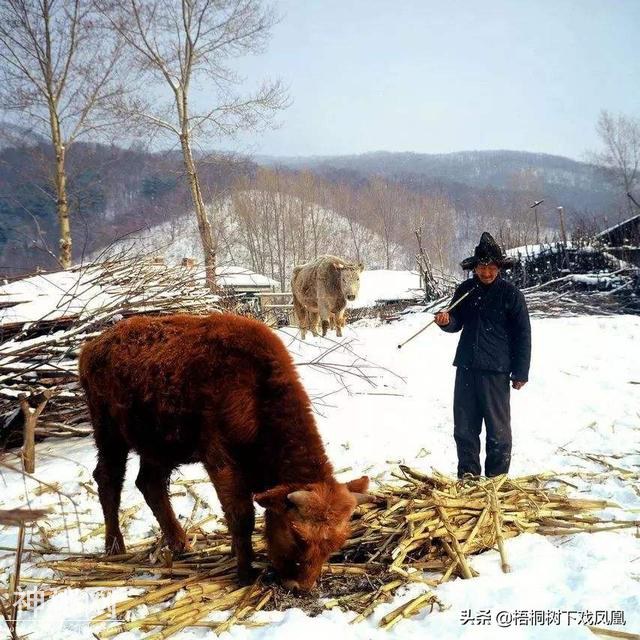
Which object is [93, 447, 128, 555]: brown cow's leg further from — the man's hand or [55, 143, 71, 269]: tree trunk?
[55, 143, 71, 269]: tree trunk

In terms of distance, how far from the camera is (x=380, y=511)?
3691 mm

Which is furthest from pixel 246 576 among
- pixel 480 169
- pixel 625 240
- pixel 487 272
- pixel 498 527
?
pixel 480 169

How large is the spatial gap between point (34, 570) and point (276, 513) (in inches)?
75.1

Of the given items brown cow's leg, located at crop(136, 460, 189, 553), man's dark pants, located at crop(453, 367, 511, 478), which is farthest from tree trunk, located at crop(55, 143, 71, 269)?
man's dark pants, located at crop(453, 367, 511, 478)

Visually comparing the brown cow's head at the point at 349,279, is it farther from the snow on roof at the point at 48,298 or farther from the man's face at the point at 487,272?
the man's face at the point at 487,272

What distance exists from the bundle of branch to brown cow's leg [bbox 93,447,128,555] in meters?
1.76

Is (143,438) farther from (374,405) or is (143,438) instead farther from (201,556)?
(374,405)

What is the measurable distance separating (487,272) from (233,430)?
3152 mm

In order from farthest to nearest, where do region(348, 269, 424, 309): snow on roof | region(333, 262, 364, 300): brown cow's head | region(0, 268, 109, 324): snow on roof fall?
1. region(348, 269, 424, 309): snow on roof
2. region(333, 262, 364, 300): brown cow's head
3. region(0, 268, 109, 324): snow on roof

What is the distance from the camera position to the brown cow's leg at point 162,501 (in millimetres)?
3531

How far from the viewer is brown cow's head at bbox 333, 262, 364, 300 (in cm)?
1367

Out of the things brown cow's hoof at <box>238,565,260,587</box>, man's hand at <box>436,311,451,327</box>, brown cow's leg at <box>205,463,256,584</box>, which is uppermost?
man's hand at <box>436,311,451,327</box>

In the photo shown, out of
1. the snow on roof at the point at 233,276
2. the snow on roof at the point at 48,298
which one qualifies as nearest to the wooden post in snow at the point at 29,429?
the snow on roof at the point at 48,298

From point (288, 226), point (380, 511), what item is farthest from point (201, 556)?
point (288, 226)
